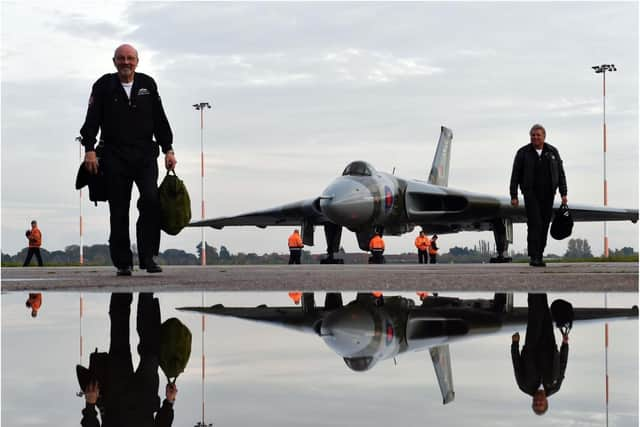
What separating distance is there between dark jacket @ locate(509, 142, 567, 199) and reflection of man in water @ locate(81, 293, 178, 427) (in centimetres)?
817

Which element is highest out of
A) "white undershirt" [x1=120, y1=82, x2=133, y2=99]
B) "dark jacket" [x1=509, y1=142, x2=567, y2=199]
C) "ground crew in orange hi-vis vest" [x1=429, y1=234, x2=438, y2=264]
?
"white undershirt" [x1=120, y1=82, x2=133, y2=99]

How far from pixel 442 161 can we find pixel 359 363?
112 ft

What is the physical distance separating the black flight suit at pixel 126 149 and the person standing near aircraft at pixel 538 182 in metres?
4.93

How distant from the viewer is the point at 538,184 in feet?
34.9

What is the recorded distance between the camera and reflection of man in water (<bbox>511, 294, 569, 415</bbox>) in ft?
6.47

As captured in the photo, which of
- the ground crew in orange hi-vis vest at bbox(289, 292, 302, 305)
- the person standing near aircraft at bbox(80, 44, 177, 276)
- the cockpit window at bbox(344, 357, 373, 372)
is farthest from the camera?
the person standing near aircraft at bbox(80, 44, 177, 276)

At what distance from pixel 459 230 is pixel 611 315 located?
87.3 ft

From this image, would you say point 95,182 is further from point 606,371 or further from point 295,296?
point 606,371

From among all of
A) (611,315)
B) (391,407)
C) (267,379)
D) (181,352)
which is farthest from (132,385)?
(611,315)

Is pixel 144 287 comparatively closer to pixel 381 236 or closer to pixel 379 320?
pixel 379 320

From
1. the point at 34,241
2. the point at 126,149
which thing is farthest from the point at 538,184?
the point at 34,241

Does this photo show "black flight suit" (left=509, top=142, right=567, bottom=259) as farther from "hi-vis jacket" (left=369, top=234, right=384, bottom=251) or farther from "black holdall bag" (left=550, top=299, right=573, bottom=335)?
"hi-vis jacket" (left=369, top=234, right=384, bottom=251)

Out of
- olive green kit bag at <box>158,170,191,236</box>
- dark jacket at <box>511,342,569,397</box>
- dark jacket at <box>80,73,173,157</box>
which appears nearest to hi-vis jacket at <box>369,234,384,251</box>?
olive green kit bag at <box>158,170,191,236</box>

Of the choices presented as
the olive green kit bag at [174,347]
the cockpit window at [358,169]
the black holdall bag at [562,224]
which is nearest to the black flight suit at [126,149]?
the olive green kit bag at [174,347]
